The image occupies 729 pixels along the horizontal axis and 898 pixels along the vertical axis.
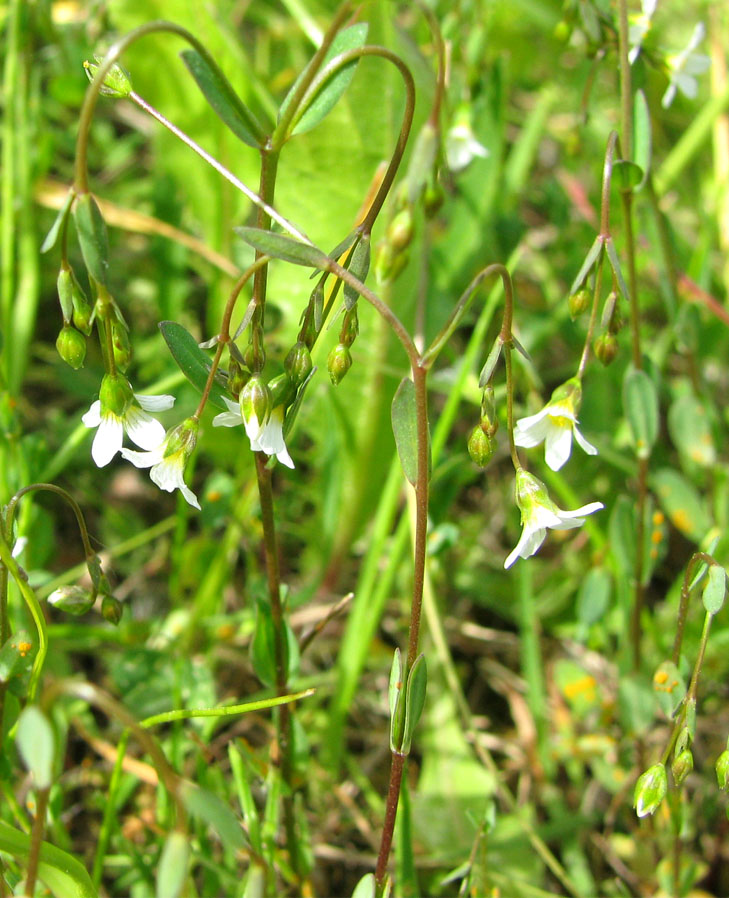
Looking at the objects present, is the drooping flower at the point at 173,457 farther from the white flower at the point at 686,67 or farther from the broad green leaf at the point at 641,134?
the white flower at the point at 686,67

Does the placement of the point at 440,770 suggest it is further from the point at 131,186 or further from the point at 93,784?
the point at 131,186

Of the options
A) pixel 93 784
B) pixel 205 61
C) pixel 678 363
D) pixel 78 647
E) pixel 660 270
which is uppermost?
pixel 205 61

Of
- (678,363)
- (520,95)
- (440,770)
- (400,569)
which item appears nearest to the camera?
(440,770)

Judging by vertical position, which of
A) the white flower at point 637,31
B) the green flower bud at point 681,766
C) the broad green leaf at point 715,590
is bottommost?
the green flower bud at point 681,766

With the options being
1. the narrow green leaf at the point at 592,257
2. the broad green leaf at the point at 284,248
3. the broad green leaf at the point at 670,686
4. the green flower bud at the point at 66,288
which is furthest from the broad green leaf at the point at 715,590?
the green flower bud at the point at 66,288

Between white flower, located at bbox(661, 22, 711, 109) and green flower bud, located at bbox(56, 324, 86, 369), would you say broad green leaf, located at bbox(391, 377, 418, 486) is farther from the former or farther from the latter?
white flower, located at bbox(661, 22, 711, 109)

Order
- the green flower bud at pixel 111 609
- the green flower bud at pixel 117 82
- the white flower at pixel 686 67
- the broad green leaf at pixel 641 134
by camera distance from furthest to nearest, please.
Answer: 1. the white flower at pixel 686 67
2. the broad green leaf at pixel 641 134
3. the green flower bud at pixel 111 609
4. the green flower bud at pixel 117 82

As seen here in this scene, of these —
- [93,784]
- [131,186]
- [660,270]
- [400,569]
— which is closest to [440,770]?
[400,569]
